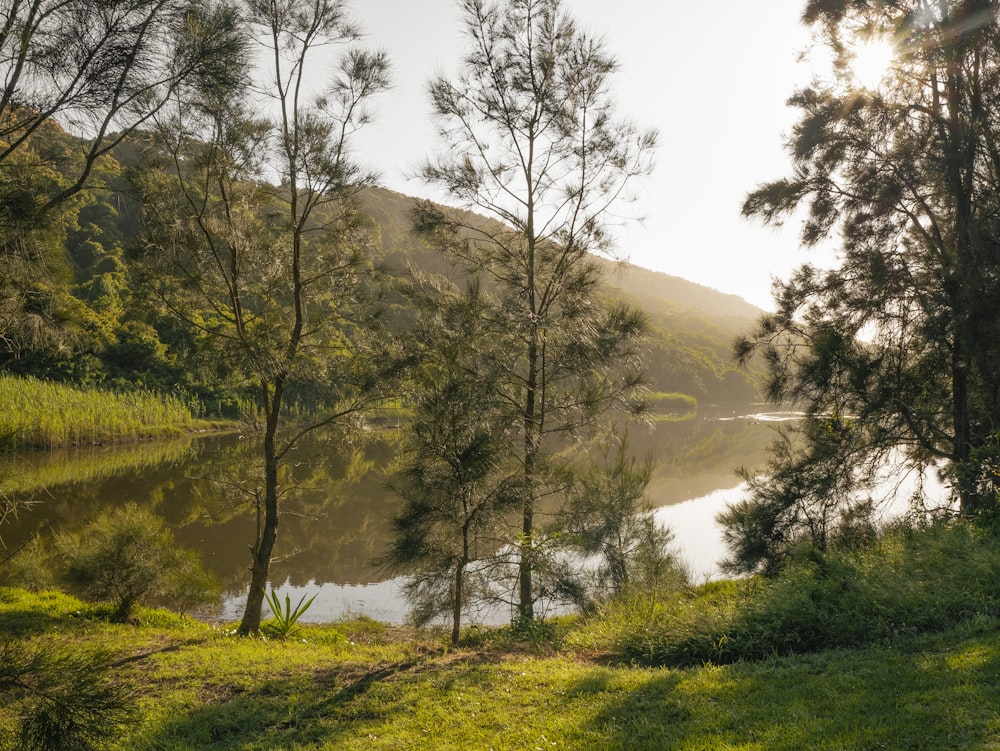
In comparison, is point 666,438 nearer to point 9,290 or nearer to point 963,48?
point 963,48

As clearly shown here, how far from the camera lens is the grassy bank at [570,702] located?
382 cm

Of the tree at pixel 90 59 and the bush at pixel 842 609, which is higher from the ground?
the tree at pixel 90 59

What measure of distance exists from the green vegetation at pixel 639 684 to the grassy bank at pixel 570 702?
0.02m

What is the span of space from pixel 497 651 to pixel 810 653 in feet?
11.2

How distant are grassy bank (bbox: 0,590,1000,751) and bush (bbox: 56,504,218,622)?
310cm

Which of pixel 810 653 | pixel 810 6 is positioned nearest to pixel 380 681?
pixel 810 653

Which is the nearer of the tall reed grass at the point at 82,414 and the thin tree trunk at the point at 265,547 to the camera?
the thin tree trunk at the point at 265,547

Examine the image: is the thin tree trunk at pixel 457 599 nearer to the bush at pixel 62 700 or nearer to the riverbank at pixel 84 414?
the bush at pixel 62 700

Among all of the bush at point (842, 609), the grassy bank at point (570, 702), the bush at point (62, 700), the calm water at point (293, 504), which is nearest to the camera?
the bush at point (62, 700)

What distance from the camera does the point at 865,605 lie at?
5.86 m

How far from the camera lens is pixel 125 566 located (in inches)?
368

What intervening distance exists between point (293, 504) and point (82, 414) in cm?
1411

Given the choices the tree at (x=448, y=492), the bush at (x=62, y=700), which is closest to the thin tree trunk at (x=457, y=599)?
the tree at (x=448, y=492)

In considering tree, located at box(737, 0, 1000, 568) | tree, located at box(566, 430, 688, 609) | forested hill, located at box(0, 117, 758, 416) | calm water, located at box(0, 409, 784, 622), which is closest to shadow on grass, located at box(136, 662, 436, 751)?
calm water, located at box(0, 409, 784, 622)
